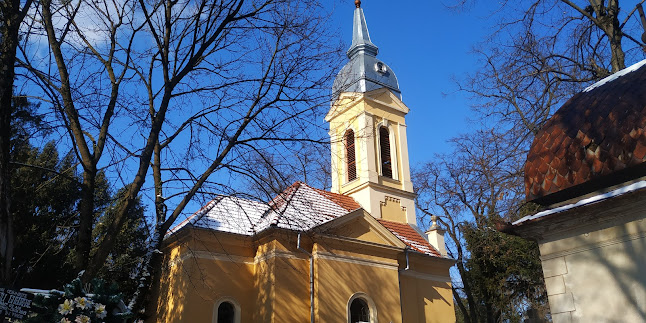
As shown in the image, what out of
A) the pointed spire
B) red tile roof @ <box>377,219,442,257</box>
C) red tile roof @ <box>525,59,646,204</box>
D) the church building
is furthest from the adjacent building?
the pointed spire

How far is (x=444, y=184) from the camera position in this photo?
2767 centimetres

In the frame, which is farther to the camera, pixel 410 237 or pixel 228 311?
pixel 410 237

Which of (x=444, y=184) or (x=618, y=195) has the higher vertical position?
(x=444, y=184)

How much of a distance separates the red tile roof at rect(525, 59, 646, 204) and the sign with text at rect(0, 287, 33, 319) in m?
6.10

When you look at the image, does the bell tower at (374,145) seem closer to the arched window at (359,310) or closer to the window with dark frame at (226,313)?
the arched window at (359,310)

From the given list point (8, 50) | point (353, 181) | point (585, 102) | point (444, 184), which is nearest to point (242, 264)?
point (353, 181)

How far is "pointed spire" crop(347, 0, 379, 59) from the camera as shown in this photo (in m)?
25.6

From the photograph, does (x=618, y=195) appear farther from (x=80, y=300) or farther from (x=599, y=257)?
(x=80, y=300)

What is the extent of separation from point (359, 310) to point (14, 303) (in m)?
12.0

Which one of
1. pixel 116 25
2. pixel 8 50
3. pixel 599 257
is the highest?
pixel 116 25

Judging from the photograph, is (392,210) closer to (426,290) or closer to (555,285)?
(426,290)

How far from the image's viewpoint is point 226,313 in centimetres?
1562

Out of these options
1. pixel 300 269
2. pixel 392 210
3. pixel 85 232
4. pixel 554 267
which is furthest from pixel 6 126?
pixel 392 210

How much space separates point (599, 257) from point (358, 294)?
10.5 meters
